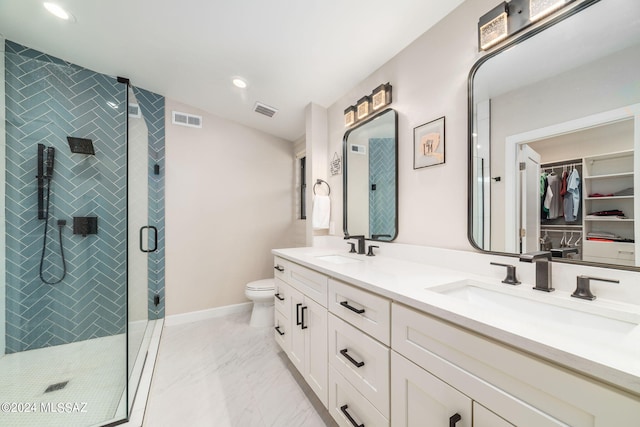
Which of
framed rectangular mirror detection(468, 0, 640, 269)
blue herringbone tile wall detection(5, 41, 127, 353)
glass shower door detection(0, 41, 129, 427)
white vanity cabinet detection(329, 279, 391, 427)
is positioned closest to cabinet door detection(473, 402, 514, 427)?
white vanity cabinet detection(329, 279, 391, 427)

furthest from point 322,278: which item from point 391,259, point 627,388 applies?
point 627,388

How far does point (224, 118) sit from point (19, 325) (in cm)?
255

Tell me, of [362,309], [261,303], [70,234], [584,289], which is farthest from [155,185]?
[584,289]

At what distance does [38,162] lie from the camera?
1.93m

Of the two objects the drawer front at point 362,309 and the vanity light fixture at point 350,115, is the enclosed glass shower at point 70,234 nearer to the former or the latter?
the drawer front at point 362,309

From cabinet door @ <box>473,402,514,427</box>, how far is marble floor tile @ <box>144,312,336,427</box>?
3.32 feet

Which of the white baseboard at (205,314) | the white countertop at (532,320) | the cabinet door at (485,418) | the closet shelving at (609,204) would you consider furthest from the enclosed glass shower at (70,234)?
the closet shelving at (609,204)

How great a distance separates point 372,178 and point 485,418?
5.00 feet

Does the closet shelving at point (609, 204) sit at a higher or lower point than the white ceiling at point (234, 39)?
lower

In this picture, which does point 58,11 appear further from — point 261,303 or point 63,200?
point 261,303

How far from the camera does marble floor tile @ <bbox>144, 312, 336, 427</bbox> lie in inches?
54.6

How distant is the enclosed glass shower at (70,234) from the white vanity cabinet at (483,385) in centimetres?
168

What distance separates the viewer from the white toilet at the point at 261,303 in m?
2.45

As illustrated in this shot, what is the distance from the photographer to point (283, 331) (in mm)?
1860
